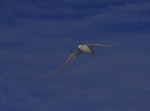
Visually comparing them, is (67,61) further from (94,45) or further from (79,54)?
(94,45)

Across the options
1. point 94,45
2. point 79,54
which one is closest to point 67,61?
point 79,54

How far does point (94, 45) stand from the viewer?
107m

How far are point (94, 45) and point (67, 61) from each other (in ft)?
55.6

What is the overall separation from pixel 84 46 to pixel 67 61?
11921 mm

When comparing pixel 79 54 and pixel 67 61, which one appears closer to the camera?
pixel 79 54

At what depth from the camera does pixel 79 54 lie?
113812 mm

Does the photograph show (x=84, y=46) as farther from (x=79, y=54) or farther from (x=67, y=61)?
(x=67, y=61)

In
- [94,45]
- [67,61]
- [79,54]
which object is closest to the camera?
[94,45]

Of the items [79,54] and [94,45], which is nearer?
[94,45]

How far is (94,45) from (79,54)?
316 inches

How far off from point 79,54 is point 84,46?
10.6 ft

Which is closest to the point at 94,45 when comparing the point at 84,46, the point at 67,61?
the point at 84,46

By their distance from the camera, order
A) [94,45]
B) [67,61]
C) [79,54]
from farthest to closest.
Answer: [67,61], [79,54], [94,45]

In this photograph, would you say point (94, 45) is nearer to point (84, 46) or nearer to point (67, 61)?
point (84, 46)
